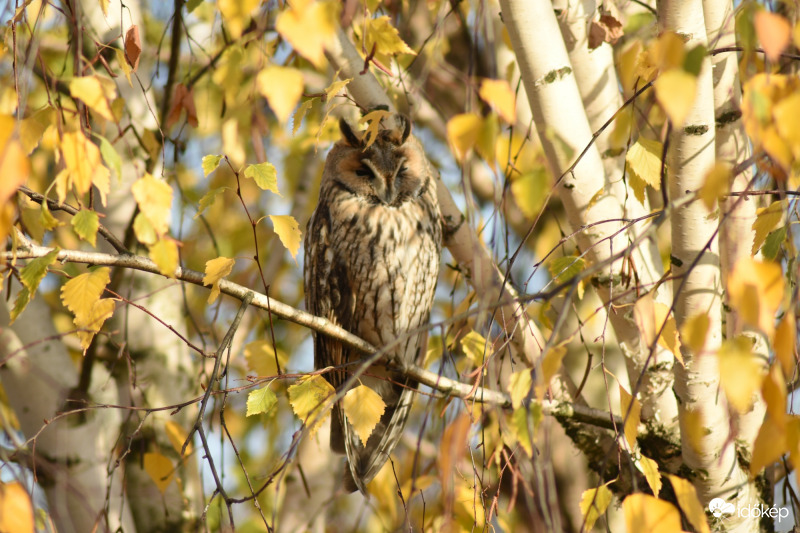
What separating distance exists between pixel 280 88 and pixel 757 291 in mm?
568

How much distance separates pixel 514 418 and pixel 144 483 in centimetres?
174

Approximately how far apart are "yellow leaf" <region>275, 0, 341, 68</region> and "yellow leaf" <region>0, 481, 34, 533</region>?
24.9 inches

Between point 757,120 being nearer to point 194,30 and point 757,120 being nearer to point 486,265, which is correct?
point 486,265

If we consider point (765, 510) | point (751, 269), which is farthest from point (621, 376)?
point (751, 269)

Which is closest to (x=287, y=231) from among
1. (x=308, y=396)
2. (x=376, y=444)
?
(x=308, y=396)

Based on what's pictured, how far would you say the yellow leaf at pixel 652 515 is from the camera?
3.04ft

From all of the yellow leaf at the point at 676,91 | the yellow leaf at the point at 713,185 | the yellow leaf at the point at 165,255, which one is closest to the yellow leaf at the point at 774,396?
the yellow leaf at the point at 713,185

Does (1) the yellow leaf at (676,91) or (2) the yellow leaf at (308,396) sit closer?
(1) the yellow leaf at (676,91)

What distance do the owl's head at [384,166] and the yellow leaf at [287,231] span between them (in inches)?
36.4

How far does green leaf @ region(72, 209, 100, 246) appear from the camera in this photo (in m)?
0.91

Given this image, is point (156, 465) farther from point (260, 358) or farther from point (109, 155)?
point (109, 155)

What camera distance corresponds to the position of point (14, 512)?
830 mm

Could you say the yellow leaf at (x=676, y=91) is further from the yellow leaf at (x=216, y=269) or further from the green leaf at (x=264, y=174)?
the yellow leaf at (x=216, y=269)

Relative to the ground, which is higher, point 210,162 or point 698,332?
point 210,162
